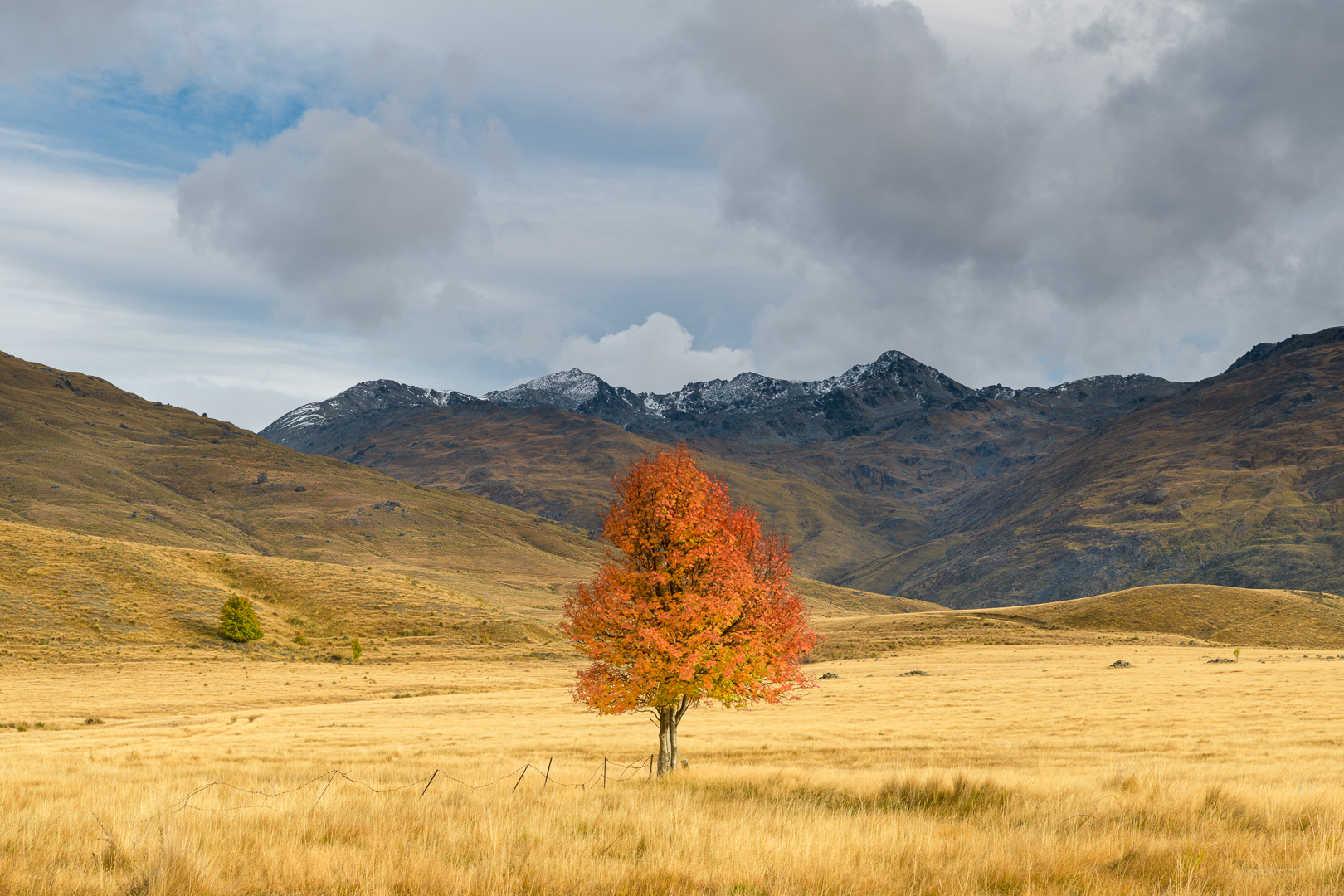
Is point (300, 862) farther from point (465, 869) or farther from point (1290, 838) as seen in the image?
point (1290, 838)

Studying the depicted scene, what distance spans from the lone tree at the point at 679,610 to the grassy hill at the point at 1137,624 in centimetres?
8092

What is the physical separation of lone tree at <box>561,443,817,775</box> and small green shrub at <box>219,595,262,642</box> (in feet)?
261

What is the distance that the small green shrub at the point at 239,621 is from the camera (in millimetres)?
87125

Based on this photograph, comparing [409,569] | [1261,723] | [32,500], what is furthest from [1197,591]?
[32,500]

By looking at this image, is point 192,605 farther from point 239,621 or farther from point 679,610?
point 679,610

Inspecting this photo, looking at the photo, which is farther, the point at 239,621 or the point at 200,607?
the point at 200,607

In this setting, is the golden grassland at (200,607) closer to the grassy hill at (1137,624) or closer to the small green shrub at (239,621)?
the small green shrub at (239,621)

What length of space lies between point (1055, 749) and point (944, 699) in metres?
21.6

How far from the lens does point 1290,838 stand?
9.27 meters

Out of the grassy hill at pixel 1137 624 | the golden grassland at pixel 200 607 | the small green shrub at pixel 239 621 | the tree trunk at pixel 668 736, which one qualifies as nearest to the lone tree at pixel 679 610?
the tree trunk at pixel 668 736

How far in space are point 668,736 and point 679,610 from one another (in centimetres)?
362

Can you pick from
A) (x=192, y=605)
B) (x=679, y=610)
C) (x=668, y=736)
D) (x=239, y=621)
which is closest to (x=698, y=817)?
(x=679, y=610)

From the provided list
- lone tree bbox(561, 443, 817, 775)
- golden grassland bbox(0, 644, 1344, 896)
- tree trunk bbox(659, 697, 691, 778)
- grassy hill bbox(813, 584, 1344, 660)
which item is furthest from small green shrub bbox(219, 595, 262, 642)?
tree trunk bbox(659, 697, 691, 778)

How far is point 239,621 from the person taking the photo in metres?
87.9
